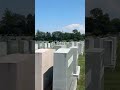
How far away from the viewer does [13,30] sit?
1790 millimetres

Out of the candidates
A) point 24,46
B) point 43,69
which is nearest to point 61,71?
point 43,69

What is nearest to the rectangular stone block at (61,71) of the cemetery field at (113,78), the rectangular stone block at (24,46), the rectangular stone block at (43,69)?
the rectangular stone block at (43,69)

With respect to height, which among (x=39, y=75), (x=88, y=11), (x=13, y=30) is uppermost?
(x=88, y=11)

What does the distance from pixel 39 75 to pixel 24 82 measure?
441mm

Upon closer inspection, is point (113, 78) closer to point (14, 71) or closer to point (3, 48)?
point (14, 71)

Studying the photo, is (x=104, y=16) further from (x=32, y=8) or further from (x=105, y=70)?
(x=32, y=8)

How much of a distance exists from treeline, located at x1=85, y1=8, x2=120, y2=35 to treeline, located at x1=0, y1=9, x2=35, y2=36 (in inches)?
16.9

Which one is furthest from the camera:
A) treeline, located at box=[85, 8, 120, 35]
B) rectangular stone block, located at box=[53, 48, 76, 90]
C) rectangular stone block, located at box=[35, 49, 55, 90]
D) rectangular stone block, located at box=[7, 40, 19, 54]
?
rectangular stone block, located at box=[53, 48, 76, 90]

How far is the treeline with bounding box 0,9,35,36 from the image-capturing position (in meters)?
1.76

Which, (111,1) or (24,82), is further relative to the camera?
(24,82)

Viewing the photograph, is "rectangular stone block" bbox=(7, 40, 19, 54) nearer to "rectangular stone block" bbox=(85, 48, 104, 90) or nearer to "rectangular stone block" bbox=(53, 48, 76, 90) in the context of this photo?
"rectangular stone block" bbox=(85, 48, 104, 90)

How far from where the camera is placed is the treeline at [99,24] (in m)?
1.67

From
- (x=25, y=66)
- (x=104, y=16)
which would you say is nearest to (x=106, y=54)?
(x=104, y=16)

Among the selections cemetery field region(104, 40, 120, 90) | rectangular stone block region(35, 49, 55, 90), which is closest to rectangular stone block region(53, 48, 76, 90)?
rectangular stone block region(35, 49, 55, 90)
